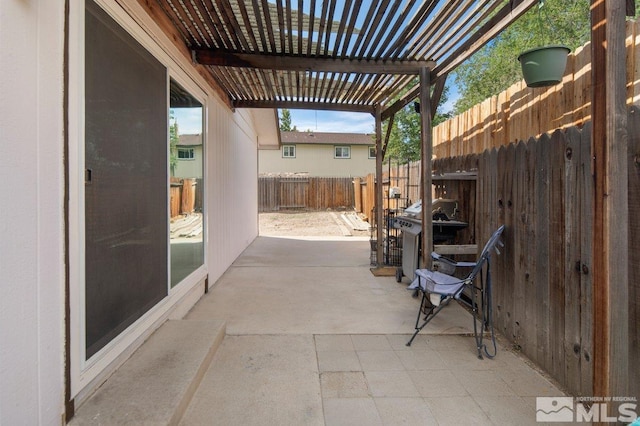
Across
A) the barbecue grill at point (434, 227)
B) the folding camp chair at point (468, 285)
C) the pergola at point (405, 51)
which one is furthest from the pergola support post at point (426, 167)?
the folding camp chair at point (468, 285)

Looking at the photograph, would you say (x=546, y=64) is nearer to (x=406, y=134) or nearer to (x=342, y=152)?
(x=406, y=134)

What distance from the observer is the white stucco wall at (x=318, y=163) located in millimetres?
21828

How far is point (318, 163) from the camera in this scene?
2203 centimetres

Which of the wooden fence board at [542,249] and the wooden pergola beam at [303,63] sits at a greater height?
the wooden pergola beam at [303,63]

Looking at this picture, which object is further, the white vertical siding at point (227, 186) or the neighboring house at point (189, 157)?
the white vertical siding at point (227, 186)

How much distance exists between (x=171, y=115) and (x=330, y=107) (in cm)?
335

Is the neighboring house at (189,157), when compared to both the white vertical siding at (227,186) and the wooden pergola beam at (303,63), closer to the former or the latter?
the white vertical siding at (227,186)

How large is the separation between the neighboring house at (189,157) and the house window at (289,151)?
59.1 ft

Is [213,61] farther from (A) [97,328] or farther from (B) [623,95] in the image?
(B) [623,95]

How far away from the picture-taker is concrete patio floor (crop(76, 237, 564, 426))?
200cm

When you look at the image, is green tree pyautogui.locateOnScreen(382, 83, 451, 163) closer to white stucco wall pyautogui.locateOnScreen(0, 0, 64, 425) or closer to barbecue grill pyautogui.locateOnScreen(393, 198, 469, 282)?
barbecue grill pyautogui.locateOnScreen(393, 198, 469, 282)

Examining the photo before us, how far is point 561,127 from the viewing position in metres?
2.56

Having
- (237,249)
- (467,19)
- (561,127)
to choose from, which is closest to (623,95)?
(561,127)

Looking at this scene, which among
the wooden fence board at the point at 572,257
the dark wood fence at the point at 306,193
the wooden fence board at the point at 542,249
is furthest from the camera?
the dark wood fence at the point at 306,193
